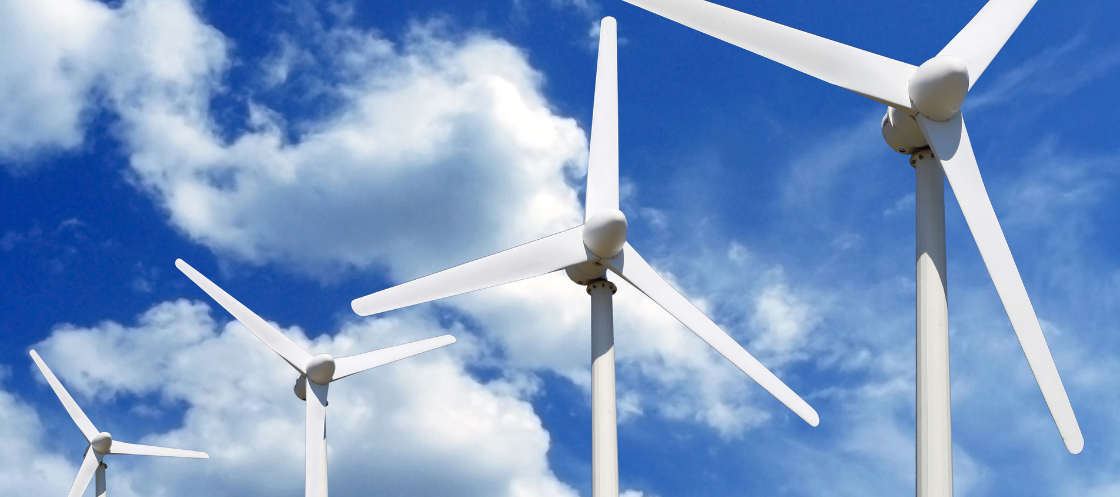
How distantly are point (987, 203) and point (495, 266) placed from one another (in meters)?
10.8

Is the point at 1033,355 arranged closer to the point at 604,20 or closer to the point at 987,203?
the point at 987,203

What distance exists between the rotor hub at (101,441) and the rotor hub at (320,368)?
13.5m

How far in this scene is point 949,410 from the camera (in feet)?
55.4

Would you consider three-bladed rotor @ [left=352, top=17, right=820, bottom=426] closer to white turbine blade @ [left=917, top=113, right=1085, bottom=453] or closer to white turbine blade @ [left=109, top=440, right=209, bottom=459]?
white turbine blade @ [left=917, top=113, right=1085, bottom=453]

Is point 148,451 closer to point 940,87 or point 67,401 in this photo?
point 67,401

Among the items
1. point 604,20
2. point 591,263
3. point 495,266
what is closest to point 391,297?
point 495,266

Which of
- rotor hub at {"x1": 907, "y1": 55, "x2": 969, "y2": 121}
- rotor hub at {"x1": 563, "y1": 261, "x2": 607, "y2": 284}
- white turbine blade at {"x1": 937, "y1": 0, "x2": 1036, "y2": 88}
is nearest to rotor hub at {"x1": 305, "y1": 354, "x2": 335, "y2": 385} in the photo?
rotor hub at {"x1": 563, "y1": 261, "x2": 607, "y2": 284}

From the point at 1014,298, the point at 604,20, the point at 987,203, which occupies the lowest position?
the point at 1014,298

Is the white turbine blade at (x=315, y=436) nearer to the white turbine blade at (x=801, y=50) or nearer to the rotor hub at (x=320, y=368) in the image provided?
the rotor hub at (x=320, y=368)

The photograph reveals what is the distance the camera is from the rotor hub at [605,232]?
22234mm

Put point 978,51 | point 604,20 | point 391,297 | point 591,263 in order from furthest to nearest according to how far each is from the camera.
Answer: point 604,20
point 391,297
point 591,263
point 978,51

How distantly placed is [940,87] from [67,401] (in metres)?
38.0

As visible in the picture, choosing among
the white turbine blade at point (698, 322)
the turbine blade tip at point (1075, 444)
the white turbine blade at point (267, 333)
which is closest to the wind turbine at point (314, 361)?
the white turbine blade at point (267, 333)

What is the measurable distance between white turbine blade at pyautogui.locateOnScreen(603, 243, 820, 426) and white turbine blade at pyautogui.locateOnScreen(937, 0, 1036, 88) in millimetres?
7713
